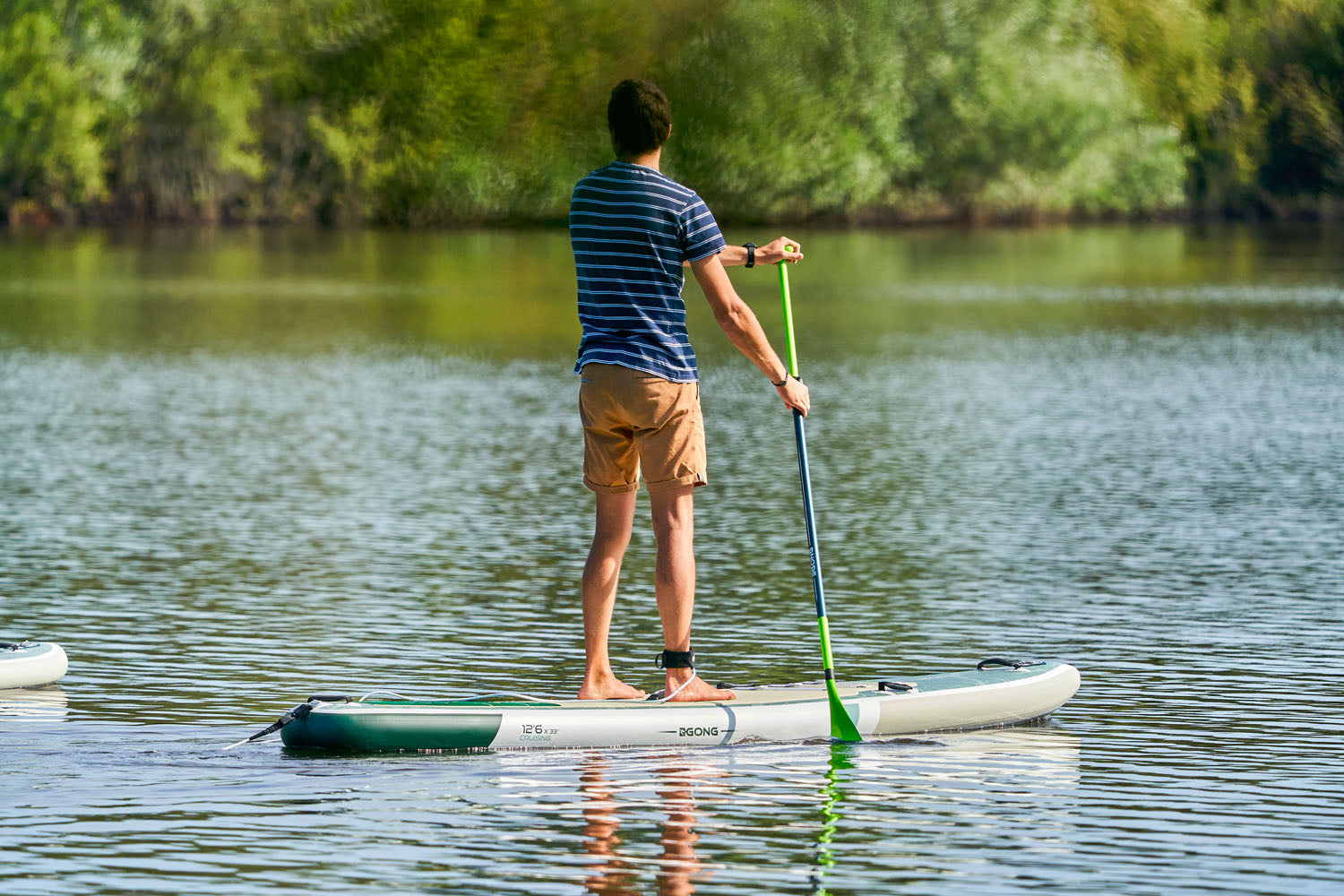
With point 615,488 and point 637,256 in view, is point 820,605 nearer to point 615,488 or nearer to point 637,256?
point 615,488

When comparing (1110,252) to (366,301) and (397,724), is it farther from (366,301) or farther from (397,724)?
(397,724)

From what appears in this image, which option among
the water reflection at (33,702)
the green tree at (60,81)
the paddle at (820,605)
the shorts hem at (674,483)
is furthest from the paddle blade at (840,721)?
the green tree at (60,81)

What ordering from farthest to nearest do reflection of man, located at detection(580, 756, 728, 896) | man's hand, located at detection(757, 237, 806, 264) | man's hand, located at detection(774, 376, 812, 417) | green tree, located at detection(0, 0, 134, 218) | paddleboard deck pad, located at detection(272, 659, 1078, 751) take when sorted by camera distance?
green tree, located at detection(0, 0, 134, 218), man's hand, located at detection(757, 237, 806, 264), man's hand, located at detection(774, 376, 812, 417), paddleboard deck pad, located at detection(272, 659, 1078, 751), reflection of man, located at detection(580, 756, 728, 896)

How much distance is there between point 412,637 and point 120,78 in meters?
63.4

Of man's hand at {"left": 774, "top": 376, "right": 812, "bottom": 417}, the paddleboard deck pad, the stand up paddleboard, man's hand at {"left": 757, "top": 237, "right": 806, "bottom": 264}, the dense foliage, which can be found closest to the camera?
the paddleboard deck pad

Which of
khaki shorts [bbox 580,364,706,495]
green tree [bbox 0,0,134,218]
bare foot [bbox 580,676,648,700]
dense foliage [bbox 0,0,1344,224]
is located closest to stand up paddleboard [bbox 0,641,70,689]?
bare foot [bbox 580,676,648,700]

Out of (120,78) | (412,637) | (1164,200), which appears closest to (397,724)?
(412,637)

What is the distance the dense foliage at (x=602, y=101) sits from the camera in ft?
202

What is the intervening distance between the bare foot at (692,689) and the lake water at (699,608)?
32cm

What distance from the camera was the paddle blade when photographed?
7.99 m

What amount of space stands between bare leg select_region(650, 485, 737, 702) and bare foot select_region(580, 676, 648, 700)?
0.17 m

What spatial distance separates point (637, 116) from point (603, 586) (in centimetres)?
A: 176

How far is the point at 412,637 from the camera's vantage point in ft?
34.0

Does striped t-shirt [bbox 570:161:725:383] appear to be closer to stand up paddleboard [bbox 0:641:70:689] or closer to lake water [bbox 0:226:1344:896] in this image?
lake water [bbox 0:226:1344:896]
